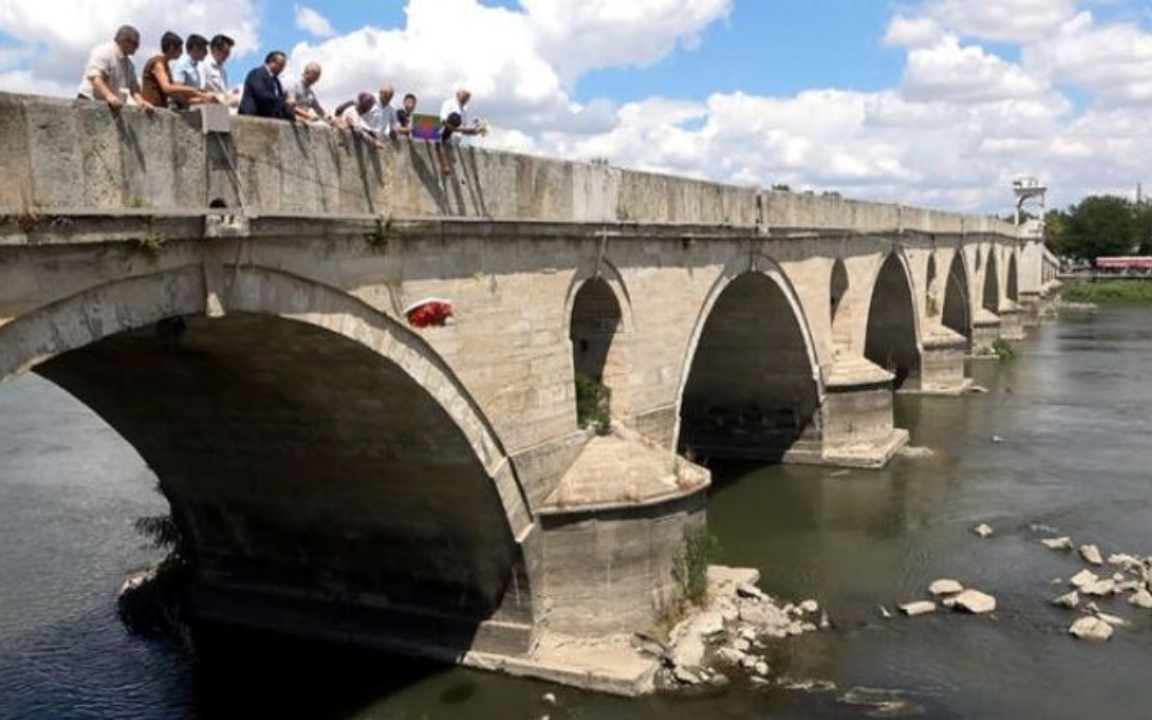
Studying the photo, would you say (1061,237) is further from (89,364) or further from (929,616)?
(89,364)

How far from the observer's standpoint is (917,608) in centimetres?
1334

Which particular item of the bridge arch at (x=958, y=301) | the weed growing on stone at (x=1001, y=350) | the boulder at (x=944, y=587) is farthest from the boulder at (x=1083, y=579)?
the weed growing on stone at (x=1001, y=350)

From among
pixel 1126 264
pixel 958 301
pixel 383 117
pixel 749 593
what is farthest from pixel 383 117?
pixel 1126 264

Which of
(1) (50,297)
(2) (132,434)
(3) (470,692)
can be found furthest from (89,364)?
(3) (470,692)

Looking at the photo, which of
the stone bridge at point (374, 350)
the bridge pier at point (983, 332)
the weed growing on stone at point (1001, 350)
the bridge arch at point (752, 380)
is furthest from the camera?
the bridge pier at point (983, 332)

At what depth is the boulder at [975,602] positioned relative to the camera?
1327 centimetres

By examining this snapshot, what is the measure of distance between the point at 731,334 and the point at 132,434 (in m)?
11.7

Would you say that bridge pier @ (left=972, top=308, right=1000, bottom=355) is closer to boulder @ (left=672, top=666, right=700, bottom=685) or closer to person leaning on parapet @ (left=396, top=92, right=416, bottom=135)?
boulder @ (left=672, top=666, right=700, bottom=685)

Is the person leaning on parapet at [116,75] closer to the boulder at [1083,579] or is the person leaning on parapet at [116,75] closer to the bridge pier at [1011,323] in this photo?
the boulder at [1083,579]

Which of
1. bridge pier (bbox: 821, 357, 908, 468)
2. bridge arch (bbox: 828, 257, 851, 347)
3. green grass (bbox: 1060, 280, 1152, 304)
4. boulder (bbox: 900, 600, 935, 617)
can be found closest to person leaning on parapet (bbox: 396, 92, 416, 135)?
boulder (bbox: 900, 600, 935, 617)

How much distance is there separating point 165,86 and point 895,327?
2463 centimetres

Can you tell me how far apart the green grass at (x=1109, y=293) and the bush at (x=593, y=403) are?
59372 mm

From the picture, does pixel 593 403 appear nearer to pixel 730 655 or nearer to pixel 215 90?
pixel 730 655

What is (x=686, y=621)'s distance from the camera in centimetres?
1224
